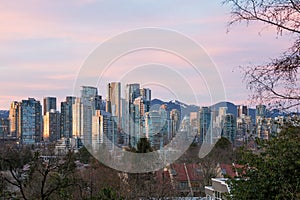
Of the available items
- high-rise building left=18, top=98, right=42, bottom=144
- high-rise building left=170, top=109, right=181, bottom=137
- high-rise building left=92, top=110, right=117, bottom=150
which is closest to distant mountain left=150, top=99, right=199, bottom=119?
high-rise building left=170, top=109, right=181, bottom=137

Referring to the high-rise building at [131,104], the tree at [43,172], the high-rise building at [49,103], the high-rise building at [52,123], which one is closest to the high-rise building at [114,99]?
the high-rise building at [131,104]

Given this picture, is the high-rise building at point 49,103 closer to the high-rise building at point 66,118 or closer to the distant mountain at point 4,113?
the distant mountain at point 4,113

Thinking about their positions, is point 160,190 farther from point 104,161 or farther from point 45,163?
point 45,163

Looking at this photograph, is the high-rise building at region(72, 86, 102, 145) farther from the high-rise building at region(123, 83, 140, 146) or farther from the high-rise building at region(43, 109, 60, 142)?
the high-rise building at region(43, 109, 60, 142)

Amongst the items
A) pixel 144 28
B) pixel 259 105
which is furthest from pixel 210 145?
pixel 259 105

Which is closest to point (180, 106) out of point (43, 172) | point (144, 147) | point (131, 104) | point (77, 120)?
point (131, 104)

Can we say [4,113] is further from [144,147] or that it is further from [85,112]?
[85,112]
